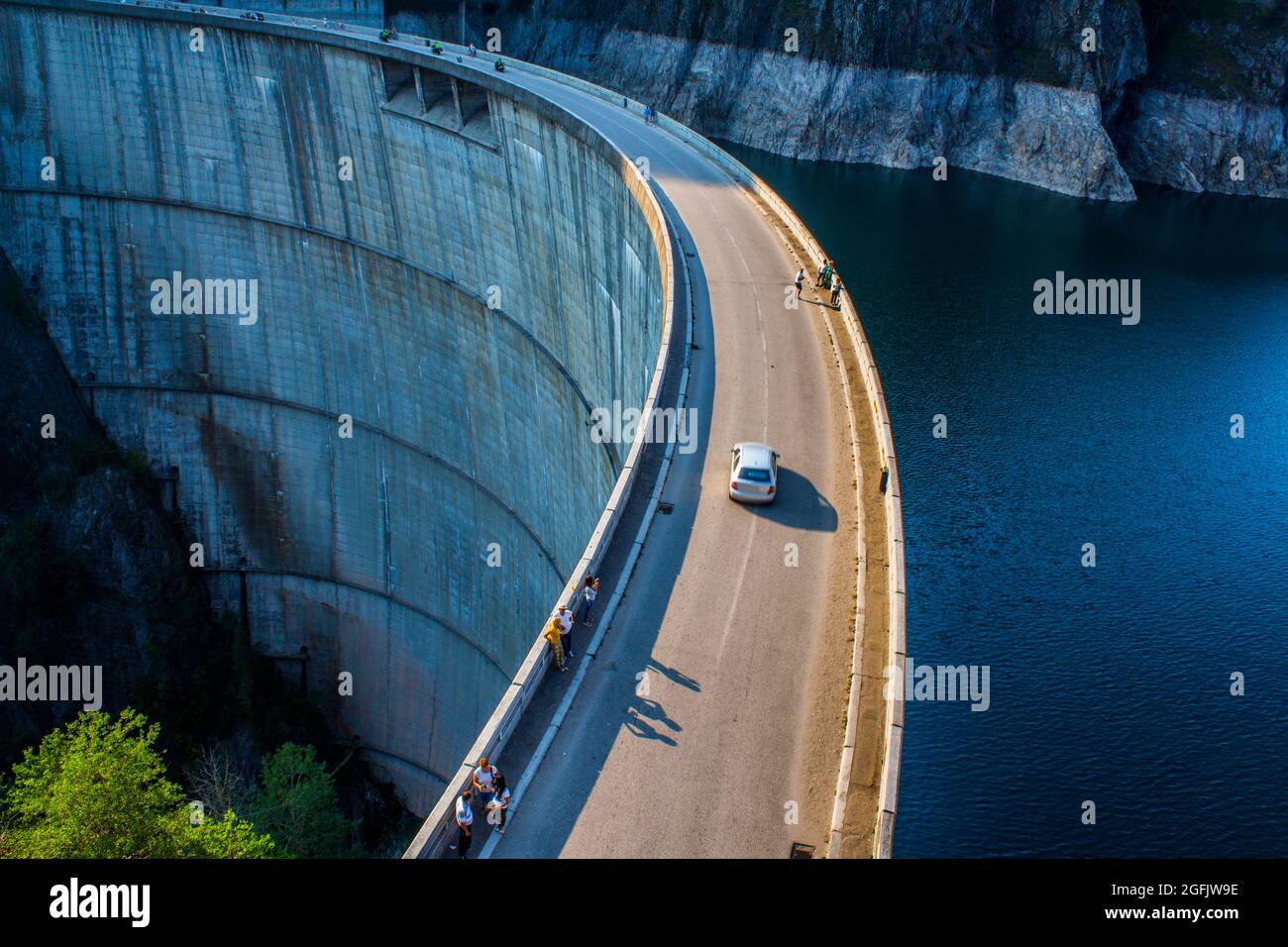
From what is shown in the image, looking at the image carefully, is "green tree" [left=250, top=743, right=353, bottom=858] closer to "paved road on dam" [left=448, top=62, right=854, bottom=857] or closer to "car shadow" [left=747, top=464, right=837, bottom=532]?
"paved road on dam" [left=448, top=62, right=854, bottom=857]

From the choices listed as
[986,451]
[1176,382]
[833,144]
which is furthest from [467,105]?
[833,144]

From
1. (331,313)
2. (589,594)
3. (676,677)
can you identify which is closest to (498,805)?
(676,677)

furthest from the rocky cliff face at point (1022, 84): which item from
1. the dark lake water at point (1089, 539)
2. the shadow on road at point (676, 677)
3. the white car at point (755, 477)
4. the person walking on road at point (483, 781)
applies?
the person walking on road at point (483, 781)

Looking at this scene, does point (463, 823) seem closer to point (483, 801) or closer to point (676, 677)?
point (483, 801)

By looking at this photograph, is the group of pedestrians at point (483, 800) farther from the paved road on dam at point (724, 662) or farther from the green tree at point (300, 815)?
the green tree at point (300, 815)

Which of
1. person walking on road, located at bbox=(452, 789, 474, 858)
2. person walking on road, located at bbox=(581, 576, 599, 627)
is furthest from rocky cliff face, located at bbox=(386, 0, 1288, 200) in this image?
person walking on road, located at bbox=(452, 789, 474, 858)

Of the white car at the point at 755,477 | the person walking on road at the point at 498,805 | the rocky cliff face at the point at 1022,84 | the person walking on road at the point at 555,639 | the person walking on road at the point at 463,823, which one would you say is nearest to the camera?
the person walking on road at the point at 463,823
